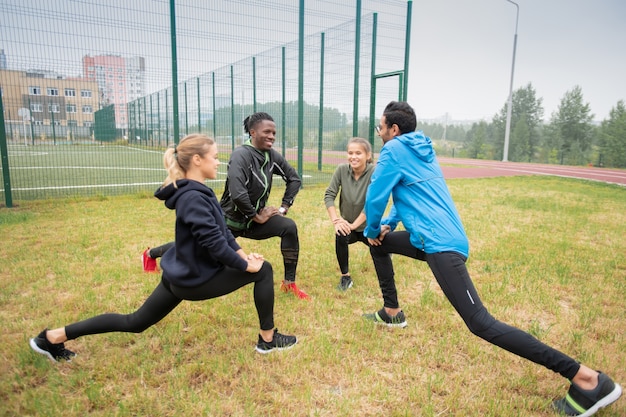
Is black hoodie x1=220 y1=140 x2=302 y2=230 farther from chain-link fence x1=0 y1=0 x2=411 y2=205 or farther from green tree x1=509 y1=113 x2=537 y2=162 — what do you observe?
green tree x1=509 y1=113 x2=537 y2=162

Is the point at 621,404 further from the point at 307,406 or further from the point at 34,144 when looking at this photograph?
the point at 34,144

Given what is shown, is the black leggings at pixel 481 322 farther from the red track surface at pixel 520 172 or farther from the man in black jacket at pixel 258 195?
the red track surface at pixel 520 172

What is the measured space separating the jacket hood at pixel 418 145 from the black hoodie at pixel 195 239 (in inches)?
54.7

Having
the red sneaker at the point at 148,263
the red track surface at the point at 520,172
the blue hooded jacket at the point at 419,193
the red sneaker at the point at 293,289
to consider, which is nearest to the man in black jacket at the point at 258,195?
the red sneaker at the point at 293,289

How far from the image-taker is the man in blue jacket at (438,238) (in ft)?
7.80

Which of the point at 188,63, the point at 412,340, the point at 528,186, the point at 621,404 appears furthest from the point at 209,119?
the point at 621,404

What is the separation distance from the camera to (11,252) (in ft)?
16.9

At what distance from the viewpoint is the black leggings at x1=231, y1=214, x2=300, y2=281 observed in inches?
165

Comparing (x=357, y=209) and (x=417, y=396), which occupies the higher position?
(x=357, y=209)

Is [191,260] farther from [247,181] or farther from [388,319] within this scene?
[388,319]

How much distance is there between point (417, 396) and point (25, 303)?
351cm

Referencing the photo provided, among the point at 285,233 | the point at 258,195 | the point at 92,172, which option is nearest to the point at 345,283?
the point at 285,233

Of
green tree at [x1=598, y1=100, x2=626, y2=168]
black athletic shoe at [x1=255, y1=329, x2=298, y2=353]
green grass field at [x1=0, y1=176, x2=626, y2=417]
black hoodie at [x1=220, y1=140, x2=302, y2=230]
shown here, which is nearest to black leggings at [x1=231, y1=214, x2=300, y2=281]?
black hoodie at [x1=220, y1=140, x2=302, y2=230]

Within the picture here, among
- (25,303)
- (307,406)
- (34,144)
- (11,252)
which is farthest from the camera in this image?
(34,144)
